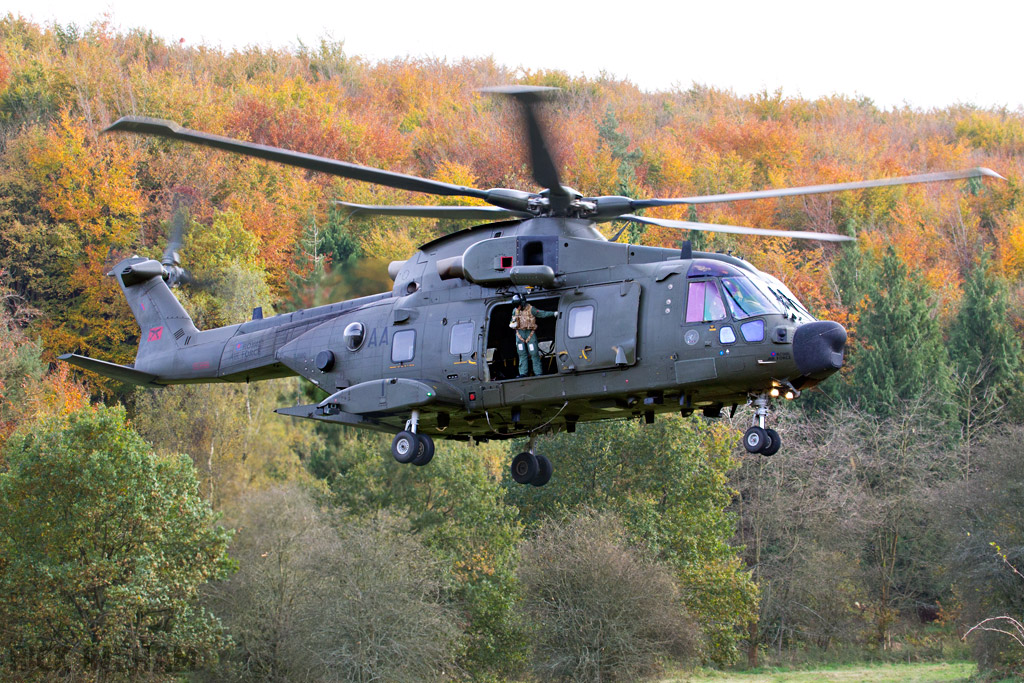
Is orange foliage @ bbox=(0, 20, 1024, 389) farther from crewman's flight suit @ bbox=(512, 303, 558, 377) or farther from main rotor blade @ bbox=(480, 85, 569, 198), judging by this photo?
main rotor blade @ bbox=(480, 85, 569, 198)

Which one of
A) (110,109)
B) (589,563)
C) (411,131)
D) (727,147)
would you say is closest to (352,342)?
(589,563)

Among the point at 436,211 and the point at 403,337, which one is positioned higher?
the point at 436,211

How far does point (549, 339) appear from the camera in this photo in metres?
16.8

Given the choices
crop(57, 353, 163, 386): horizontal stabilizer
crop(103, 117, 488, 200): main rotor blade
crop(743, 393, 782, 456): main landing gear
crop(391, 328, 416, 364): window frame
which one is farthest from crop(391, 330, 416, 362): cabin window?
crop(743, 393, 782, 456): main landing gear

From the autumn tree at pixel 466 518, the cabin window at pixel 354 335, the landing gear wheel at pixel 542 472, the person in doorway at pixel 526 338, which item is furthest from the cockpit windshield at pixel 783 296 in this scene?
the autumn tree at pixel 466 518

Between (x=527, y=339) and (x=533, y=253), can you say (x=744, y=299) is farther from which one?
(x=533, y=253)

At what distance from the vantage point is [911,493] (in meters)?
51.0

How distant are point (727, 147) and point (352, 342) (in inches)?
2863

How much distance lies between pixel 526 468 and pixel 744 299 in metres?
5.02

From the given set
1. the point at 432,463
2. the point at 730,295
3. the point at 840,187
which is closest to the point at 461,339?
the point at 730,295

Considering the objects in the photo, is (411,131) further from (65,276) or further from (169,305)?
(169,305)

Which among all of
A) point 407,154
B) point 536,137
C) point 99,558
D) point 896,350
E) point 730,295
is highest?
point 407,154

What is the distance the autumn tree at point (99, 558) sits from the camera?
121 ft

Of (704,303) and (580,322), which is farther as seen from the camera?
(580,322)
